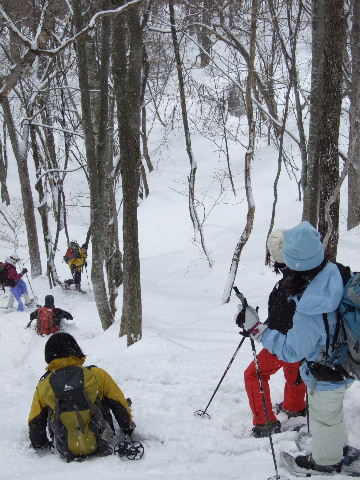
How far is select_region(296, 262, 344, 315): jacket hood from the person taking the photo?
270cm

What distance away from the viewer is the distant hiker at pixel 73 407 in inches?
151

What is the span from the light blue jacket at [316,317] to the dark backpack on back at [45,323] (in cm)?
731

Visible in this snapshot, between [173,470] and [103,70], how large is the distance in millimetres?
6697

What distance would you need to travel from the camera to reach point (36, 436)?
3947mm

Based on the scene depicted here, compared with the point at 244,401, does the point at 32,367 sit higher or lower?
lower

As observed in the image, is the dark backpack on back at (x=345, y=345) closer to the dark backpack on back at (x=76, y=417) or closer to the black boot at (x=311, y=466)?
the black boot at (x=311, y=466)

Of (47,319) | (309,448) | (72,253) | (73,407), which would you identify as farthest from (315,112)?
(72,253)

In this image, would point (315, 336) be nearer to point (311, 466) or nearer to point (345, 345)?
point (345, 345)

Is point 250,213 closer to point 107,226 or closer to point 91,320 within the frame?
point 107,226

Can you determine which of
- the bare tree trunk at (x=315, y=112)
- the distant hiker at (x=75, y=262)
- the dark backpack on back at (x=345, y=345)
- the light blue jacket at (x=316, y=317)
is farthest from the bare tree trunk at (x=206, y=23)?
the dark backpack on back at (x=345, y=345)

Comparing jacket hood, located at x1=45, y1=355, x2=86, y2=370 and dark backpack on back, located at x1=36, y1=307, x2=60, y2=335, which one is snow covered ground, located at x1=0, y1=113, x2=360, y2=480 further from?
jacket hood, located at x1=45, y1=355, x2=86, y2=370

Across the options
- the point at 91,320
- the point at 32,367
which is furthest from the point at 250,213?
the point at 32,367

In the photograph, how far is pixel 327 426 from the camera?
3.01m

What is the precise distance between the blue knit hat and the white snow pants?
0.84 meters
